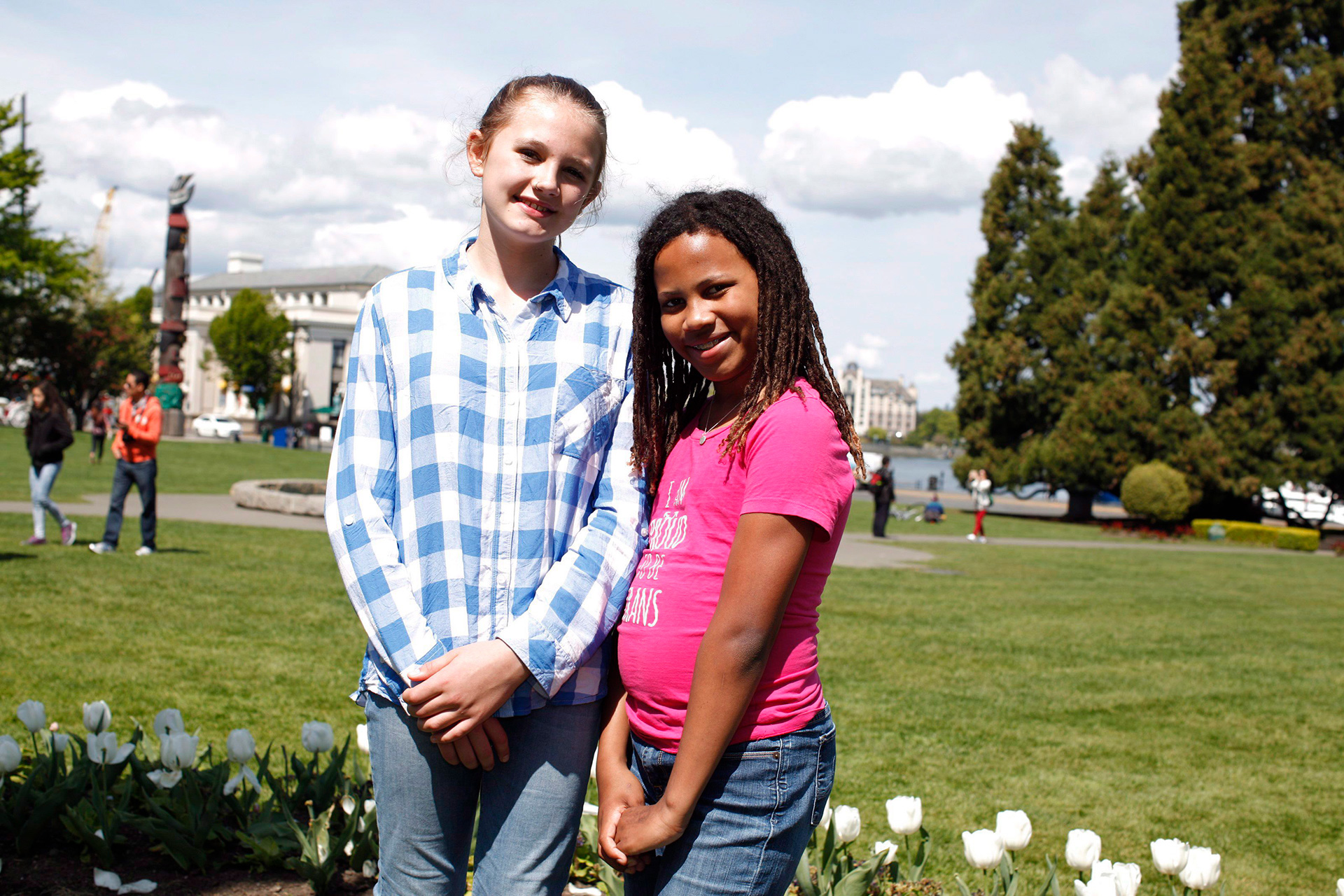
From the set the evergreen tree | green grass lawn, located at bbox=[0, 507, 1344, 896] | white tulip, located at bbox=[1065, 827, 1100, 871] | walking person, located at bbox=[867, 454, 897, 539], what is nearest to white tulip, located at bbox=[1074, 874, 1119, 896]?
white tulip, located at bbox=[1065, 827, 1100, 871]

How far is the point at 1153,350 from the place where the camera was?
1184 inches

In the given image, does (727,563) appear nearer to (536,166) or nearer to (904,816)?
(536,166)

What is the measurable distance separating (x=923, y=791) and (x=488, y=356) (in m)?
3.84

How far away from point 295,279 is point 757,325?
13577 cm

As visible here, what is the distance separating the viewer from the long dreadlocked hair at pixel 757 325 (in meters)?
1.99

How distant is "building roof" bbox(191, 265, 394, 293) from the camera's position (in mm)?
119812

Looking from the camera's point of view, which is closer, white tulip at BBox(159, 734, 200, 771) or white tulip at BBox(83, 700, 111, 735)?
white tulip at BBox(159, 734, 200, 771)

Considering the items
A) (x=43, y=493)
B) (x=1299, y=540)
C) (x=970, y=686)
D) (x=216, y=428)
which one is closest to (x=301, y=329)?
(x=216, y=428)

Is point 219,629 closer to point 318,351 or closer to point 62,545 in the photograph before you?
point 62,545

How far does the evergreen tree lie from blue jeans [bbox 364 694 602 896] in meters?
33.9

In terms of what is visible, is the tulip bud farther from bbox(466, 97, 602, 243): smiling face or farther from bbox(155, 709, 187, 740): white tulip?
bbox(155, 709, 187, 740): white tulip

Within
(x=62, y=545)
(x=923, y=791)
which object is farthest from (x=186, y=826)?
(x=62, y=545)

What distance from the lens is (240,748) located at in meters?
3.59

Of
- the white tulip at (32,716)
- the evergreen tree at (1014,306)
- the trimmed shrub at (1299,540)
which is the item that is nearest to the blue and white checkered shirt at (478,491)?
the white tulip at (32,716)
